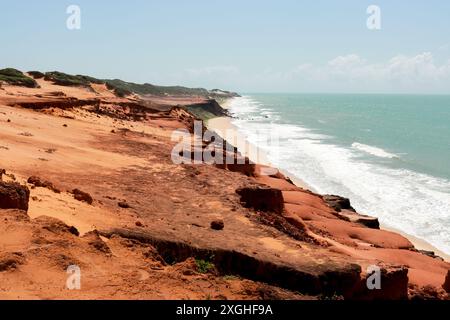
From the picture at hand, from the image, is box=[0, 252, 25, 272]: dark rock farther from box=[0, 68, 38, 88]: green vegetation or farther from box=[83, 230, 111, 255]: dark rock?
box=[0, 68, 38, 88]: green vegetation

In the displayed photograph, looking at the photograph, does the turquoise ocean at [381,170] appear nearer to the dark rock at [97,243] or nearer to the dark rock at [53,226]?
the dark rock at [97,243]

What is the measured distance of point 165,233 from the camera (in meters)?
9.54

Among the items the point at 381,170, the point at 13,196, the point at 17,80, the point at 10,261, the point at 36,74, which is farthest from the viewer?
the point at 36,74

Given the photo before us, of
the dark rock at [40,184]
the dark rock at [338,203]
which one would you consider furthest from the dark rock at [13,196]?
the dark rock at [338,203]

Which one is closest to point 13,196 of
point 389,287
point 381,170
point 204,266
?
point 204,266

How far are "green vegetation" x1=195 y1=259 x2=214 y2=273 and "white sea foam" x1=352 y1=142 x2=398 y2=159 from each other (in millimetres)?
39622

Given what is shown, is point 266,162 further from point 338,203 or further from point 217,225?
point 217,225

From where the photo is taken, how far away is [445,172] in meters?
38.5

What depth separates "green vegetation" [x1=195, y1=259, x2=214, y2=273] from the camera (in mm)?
8035

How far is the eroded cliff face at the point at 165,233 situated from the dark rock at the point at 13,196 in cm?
Result: 2

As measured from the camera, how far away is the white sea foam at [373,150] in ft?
152

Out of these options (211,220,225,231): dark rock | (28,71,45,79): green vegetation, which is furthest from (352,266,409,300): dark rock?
(28,71,45,79): green vegetation

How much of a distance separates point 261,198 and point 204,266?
6.30 metres
